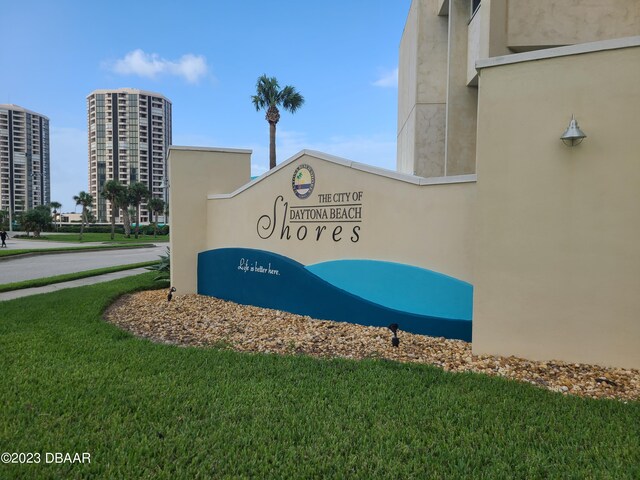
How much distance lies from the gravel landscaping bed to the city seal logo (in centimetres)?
247

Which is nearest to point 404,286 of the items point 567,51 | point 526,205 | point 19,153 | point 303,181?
point 526,205

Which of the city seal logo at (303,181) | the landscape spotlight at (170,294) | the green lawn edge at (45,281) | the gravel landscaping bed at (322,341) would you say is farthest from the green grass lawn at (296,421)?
the green lawn edge at (45,281)

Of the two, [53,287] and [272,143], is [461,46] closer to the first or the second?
[53,287]

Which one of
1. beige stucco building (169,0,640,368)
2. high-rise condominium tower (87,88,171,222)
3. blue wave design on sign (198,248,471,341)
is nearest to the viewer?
beige stucco building (169,0,640,368)

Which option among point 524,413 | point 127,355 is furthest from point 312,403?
point 127,355

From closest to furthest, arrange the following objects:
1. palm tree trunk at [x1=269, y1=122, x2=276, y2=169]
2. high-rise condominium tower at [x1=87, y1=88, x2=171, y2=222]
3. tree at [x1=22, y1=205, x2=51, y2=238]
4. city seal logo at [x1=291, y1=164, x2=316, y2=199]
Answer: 1. city seal logo at [x1=291, y1=164, x2=316, y2=199]
2. palm tree trunk at [x1=269, y1=122, x2=276, y2=169]
3. tree at [x1=22, y1=205, x2=51, y2=238]
4. high-rise condominium tower at [x1=87, y1=88, x2=171, y2=222]

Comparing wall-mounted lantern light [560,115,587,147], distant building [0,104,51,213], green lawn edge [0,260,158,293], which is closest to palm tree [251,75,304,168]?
green lawn edge [0,260,158,293]

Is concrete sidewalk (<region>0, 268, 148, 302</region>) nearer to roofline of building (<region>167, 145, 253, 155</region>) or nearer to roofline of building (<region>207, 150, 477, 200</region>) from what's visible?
roofline of building (<region>167, 145, 253, 155</region>)

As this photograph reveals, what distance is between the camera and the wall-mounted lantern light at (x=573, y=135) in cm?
474

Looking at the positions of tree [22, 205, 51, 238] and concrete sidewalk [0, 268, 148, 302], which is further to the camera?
tree [22, 205, 51, 238]

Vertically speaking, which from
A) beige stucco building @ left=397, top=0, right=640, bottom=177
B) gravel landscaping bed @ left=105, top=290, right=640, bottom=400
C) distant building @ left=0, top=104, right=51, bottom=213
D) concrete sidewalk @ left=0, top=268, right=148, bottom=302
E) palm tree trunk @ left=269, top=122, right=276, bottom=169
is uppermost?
distant building @ left=0, top=104, right=51, bottom=213

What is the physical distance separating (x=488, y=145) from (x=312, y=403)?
384 cm

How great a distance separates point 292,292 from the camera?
847 centimetres

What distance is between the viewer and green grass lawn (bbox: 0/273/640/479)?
298 cm
